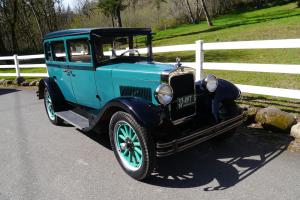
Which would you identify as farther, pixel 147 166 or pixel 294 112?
pixel 294 112

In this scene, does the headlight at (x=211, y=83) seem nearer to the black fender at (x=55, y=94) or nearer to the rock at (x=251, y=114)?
the rock at (x=251, y=114)

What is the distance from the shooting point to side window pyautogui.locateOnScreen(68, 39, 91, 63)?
4.67m

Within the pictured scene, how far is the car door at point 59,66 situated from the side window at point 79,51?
26 centimetres

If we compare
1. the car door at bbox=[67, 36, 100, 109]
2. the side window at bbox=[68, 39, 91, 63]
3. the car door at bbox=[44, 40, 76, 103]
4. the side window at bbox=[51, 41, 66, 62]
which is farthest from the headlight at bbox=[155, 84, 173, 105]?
the side window at bbox=[51, 41, 66, 62]

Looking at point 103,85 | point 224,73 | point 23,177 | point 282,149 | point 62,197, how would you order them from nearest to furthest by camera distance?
point 62,197
point 23,177
point 282,149
point 103,85
point 224,73

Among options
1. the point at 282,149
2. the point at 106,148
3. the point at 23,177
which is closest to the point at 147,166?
the point at 106,148

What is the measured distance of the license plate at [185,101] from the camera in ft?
12.8

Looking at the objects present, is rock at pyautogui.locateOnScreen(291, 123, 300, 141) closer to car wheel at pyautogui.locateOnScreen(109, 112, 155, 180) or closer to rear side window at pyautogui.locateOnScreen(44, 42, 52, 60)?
car wheel at pyautogui.locateOnScreen(109, 112, 155, 180)

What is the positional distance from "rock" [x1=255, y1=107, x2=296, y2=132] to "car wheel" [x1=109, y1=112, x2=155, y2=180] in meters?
2.30

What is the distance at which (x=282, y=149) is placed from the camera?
13.8ft

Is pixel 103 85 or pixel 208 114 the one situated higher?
pixel 103 85

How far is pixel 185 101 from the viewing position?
3.97 metres

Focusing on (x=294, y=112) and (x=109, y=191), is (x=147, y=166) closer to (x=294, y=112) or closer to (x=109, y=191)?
(x=109, y=191)

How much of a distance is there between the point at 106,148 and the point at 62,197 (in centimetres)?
139
